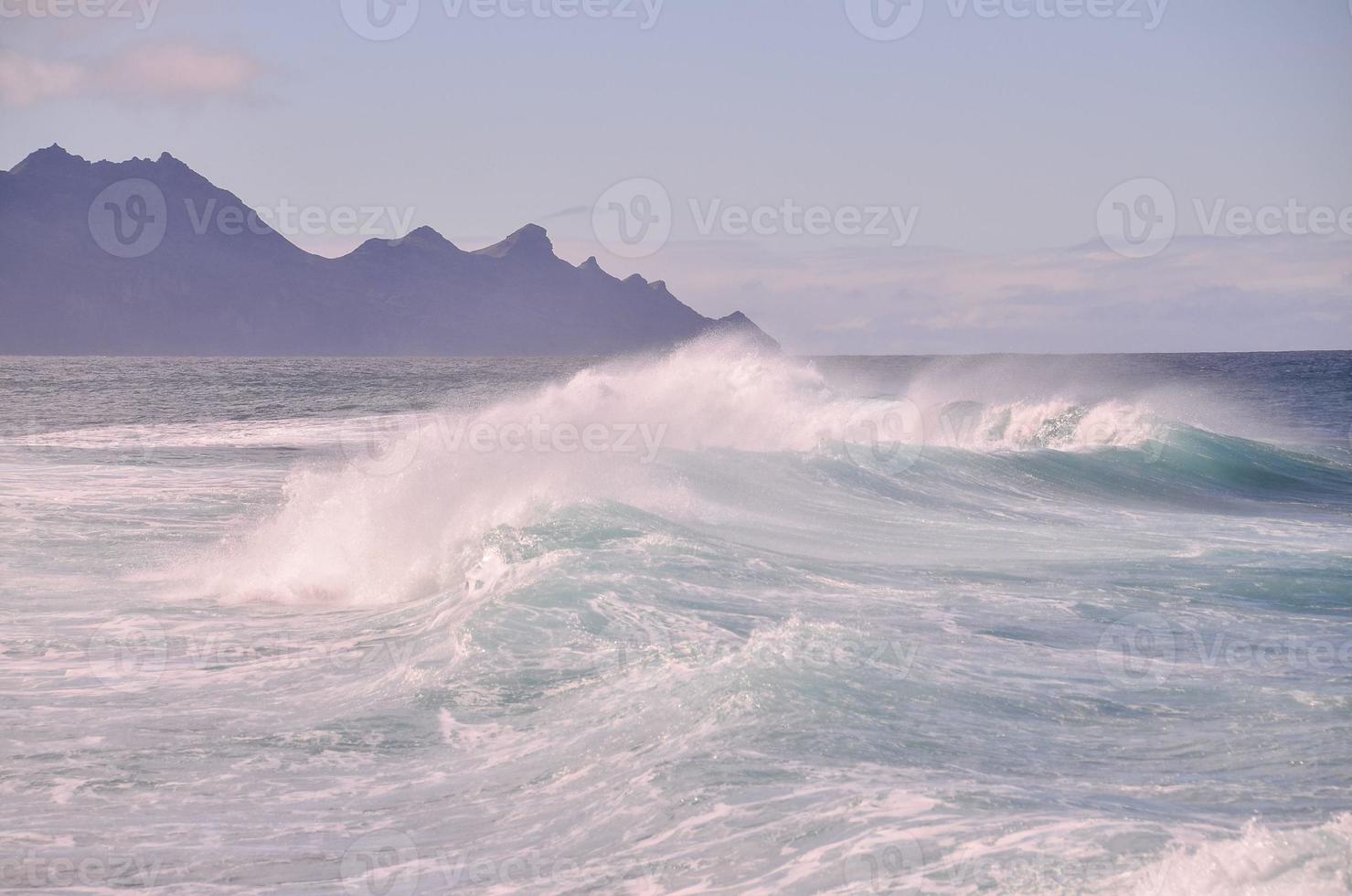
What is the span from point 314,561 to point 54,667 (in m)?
4.25

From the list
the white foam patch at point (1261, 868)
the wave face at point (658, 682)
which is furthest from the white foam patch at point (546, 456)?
the white foam patch at point (1261, 868)

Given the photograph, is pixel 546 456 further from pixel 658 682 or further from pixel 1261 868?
pixel 1261 868

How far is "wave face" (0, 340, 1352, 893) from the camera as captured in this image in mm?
6074

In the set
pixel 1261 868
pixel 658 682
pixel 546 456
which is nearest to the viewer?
pixel 1261 868

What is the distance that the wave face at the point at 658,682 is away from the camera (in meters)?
6.07

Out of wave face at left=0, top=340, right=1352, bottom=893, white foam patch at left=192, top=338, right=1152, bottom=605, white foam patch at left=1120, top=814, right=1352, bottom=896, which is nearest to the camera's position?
white foam patch at left=1120, top=814, right=1352, bottom=896

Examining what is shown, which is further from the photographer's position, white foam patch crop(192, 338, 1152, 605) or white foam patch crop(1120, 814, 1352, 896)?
white foam patch crop(192, 338, 1152, 605)

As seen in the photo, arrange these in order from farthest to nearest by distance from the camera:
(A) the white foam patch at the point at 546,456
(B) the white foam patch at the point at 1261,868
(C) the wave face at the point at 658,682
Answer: (A) the white foam patch at the point at 546,456 < (C) the wave face at the point at 658,682 < (B) the white foam patch at the point at 1261,868

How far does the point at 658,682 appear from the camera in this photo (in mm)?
8672

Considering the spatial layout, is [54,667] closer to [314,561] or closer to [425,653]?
[425,653]

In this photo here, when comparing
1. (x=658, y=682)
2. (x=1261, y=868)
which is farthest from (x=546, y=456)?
(x=1261, y=868)

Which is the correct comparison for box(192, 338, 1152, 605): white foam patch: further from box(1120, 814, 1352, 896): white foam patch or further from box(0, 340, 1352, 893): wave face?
box(1120, 814, 1352, 896): white foam patch

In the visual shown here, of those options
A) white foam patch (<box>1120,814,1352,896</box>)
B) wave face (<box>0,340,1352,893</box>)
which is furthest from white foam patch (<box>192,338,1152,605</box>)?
white foam patch (<box>1120,814,1352,896</box>)

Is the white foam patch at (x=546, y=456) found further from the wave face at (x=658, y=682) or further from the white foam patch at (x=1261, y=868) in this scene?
the white foam patch at (x=1261, y=868)
